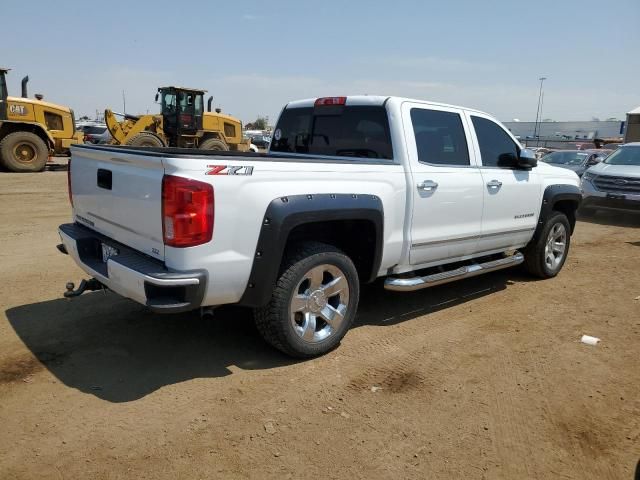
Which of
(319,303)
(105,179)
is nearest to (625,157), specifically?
(319,303)

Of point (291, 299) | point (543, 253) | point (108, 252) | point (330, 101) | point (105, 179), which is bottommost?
point (543, 253)

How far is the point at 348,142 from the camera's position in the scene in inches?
191

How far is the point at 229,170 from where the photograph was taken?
10.4 feet

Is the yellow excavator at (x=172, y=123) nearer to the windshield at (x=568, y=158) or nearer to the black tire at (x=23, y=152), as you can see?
the black tire at (x=23, y=152)

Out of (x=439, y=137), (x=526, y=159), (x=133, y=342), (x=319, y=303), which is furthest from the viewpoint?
(x=526, y=159)

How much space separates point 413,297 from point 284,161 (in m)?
2.61

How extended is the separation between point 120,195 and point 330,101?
2.30 meters

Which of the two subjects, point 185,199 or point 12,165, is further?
point 12,165

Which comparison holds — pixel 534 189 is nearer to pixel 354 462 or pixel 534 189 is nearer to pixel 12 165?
pixel 354 462

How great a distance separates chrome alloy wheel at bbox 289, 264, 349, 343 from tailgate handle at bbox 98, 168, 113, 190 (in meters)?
1.50

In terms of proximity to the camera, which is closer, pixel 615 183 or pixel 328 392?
pixel 328 392

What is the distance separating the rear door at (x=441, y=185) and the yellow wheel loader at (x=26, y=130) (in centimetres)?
1573

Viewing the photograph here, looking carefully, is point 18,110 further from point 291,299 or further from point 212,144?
point 291,299

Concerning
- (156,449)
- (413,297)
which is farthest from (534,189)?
(156,449)
